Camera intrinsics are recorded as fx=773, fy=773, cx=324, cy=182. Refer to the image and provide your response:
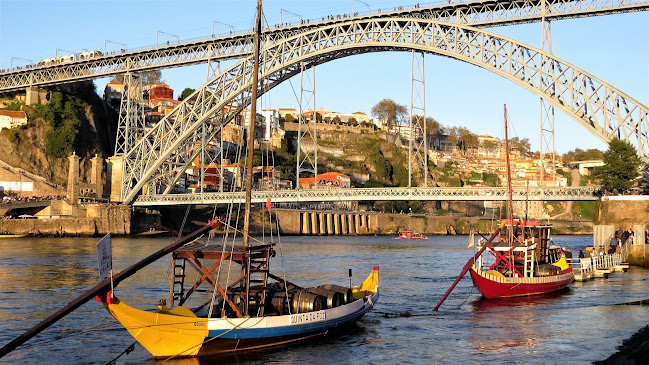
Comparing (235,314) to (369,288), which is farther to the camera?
(369,288)

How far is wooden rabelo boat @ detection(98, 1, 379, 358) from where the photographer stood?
17.8 m

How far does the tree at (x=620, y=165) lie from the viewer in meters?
53.5

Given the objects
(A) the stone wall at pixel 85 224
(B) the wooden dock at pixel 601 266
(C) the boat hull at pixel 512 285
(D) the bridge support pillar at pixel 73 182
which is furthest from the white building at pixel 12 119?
(C) the boat hull at pixel 512 285

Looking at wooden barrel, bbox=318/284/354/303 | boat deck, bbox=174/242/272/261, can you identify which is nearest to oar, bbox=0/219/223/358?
boat deck, bbox=174/242/272/261

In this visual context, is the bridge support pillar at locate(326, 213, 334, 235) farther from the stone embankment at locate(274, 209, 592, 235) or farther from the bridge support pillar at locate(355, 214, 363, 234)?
the bridge support pillar at locate(355, 214, 363, 234)

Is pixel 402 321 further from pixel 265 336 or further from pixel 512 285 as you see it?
pixel 512 285

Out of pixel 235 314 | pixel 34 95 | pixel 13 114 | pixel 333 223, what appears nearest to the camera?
pixel 235 314

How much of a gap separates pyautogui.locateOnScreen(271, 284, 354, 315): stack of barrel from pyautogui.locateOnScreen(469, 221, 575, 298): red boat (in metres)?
9.57

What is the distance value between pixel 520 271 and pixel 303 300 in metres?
15.6

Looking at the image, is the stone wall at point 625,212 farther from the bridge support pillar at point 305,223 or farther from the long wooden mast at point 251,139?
the bridge support pillar at point 305,223

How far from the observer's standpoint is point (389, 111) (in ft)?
566

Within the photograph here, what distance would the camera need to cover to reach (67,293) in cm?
2970

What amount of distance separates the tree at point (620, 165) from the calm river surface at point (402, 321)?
1304 centimetres

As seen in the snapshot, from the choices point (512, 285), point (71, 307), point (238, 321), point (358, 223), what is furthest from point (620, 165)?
point (358, 223)
